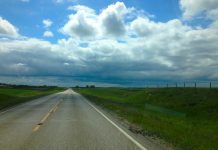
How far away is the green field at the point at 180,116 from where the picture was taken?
1338 centimetres

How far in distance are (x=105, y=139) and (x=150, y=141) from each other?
5.22 ft

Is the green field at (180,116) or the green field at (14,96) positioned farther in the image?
the green field at (14,96)

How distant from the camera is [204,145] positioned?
1184cm

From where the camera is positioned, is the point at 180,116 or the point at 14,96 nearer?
the point at 180,116

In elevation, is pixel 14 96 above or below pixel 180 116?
above

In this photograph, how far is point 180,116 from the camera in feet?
103

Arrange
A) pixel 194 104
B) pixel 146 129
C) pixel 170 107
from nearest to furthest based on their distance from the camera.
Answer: pixel 146 129 < pixel 194 104 < pixel 170 107

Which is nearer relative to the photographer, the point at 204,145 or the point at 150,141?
the point at 204,145

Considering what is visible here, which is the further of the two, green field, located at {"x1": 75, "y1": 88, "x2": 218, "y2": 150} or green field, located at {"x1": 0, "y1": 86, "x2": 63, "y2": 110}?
green field, located at {"x1": 0, "y1": 86, "x2": 63, "y2": 110}

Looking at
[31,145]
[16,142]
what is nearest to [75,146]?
[31,145]

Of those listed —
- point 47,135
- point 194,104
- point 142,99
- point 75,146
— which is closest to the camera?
point 75,146

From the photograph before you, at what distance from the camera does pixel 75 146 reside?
37.3ft

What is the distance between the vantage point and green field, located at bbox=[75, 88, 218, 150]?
43.9ft

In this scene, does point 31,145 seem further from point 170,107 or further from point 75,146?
point 170,107
